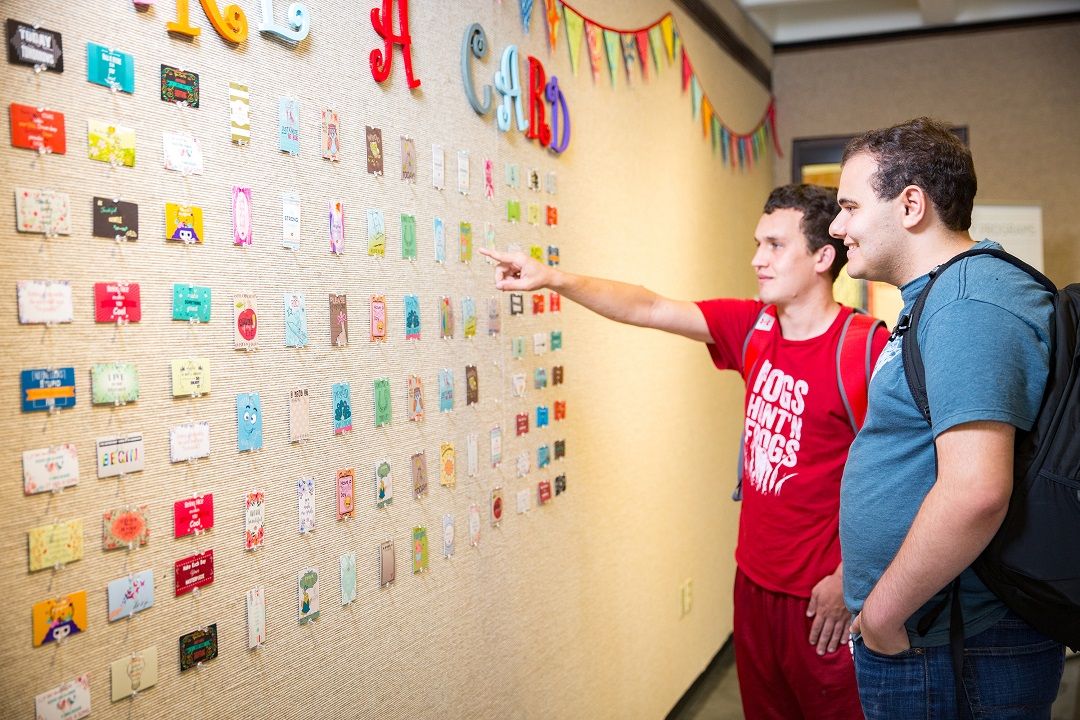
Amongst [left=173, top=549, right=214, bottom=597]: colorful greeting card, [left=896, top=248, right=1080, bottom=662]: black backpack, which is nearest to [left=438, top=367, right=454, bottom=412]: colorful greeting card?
[left=173, top=549, right=214, bottom=597]: colorful greeting card

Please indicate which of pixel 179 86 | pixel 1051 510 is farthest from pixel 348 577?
pixel 1051 510

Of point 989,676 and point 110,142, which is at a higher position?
point 110,142

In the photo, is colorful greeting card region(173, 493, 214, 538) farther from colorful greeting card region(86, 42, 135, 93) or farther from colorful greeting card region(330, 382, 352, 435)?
colorful greeting card region(86, 42, 135, 93)

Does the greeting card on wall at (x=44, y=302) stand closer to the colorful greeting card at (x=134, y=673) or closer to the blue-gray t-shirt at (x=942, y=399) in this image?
the colorful greeting card at (x=134, y=673)

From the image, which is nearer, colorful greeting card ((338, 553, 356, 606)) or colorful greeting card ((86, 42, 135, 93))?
colorful greeting card ((86, 42, 135, 93))

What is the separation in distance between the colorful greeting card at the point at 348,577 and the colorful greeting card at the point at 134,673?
0.36 m

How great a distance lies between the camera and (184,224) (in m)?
1.15

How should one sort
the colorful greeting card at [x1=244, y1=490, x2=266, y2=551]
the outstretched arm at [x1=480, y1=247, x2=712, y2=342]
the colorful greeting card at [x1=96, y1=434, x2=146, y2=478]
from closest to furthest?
the colorful greeting card at [x1=96, y1=434, x2=146, y2=478] < the colorful greeting card at [x1=244, y1=490, x2=266, y2=551] < the outstretched arm at [x1=480, y1=247, x2=712, y2=342]

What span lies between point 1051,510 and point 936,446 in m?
0.16

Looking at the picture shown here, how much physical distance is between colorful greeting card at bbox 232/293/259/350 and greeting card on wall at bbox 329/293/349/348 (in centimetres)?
16

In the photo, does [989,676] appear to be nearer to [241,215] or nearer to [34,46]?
[241,215]

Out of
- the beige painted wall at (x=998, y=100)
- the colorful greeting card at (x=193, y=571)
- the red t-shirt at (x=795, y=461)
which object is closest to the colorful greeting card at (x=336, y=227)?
the colorful greeting card at (x=193, y=571)

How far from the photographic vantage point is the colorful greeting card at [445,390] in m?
1.69

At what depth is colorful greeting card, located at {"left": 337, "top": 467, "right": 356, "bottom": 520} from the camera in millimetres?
1430
